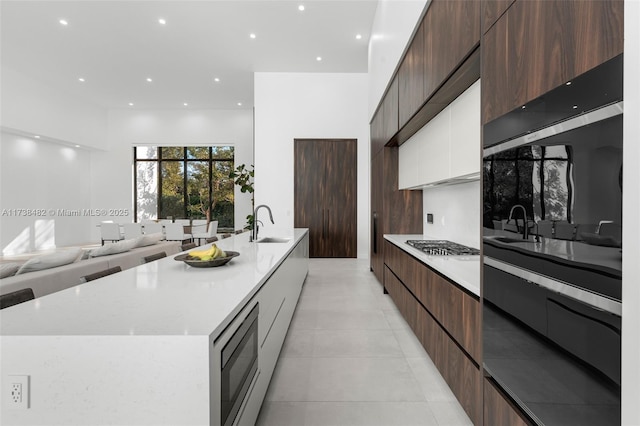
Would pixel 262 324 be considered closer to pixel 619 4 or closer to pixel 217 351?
pixel 217 351

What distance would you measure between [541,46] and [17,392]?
186cm

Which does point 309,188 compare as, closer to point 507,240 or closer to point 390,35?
point 390,35

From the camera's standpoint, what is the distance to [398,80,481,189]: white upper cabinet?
198 cm

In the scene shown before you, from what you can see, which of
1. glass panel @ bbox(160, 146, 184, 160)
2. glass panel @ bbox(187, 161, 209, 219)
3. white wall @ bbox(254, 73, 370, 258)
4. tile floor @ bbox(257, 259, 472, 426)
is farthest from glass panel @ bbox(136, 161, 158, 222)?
tile floor @ bbox(257, 259, 472, 426)

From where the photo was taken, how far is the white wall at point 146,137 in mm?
9578

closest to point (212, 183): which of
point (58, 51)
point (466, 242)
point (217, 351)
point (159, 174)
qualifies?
point (159, 174)

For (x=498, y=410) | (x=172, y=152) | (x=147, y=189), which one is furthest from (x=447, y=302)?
(x=147, y=189)

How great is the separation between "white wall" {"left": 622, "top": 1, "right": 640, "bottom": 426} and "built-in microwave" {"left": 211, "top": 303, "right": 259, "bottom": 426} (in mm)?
1005

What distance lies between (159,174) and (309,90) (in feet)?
21.0

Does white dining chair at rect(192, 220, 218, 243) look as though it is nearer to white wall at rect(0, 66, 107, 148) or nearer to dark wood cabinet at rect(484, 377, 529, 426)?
white wall at rect(0, 66, 107, 148)

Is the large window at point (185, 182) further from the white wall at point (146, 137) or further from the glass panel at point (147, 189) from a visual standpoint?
the white wall at point (146, 137)

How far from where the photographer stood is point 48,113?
771 cm

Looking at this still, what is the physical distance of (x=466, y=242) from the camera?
9.01 feet

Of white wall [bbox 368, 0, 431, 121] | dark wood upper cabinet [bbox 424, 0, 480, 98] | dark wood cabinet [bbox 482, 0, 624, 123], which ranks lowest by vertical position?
dark wood cabinet [bbox 482, 0, 624, 123]
